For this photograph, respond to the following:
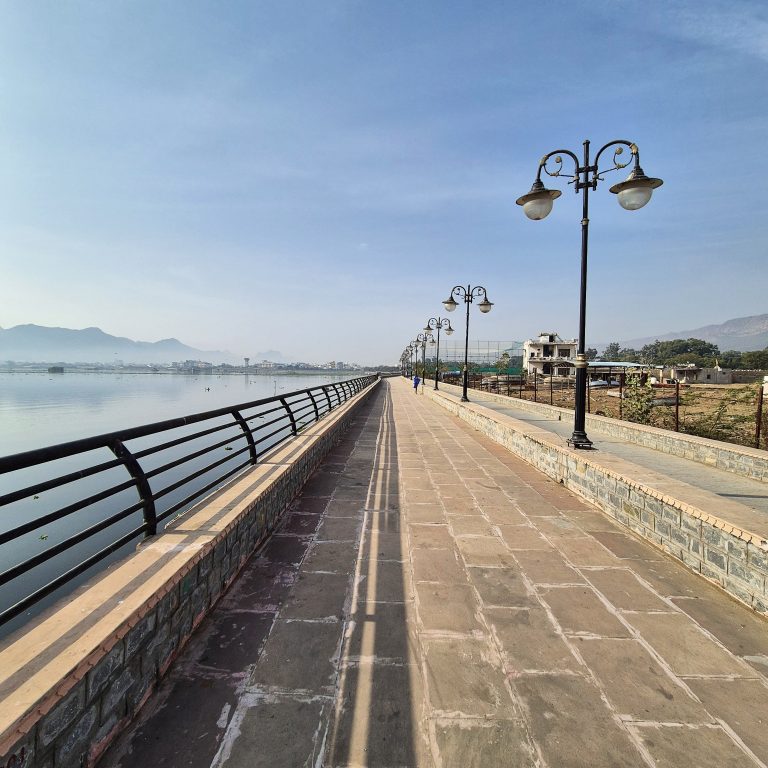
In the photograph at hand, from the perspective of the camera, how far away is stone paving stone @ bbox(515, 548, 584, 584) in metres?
3.02

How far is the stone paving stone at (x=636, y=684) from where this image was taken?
187cm

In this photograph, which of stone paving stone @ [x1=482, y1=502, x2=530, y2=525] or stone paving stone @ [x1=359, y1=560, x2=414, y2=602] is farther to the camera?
stone paving stone @ [x1=482, y1=502, x2=530, y2=525]

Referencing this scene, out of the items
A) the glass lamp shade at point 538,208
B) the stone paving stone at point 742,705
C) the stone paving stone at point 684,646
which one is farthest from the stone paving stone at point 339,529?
the glass lamp shade at point 538,208

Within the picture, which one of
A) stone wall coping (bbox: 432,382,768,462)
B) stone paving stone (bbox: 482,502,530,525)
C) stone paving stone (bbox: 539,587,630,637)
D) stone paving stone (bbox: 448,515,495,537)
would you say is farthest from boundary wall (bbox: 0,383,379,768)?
stone wall coping (bbox: 432,382,768,462)

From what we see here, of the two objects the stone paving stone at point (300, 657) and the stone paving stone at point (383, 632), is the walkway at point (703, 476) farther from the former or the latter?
the stone paving stone at point (300, 657)

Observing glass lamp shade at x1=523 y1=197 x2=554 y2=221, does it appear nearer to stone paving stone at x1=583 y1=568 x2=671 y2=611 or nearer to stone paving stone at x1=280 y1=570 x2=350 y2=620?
stone paving stone at x1=583 y1=568 x2=671 y2=611

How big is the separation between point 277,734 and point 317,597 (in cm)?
101

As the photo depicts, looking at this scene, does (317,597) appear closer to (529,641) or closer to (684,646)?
(529,641)

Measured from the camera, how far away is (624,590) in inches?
113

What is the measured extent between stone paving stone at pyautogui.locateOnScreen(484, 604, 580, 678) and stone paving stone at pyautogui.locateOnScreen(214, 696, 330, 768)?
3.53 ft

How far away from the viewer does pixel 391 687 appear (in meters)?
1.98

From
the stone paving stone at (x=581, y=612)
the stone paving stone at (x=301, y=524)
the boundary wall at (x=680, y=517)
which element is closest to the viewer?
the stone paving stone at (x=581, y=612)

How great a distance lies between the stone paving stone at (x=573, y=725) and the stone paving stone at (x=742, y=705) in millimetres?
439

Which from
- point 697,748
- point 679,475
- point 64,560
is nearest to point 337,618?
point 697,748
